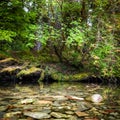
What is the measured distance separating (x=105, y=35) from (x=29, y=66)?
407cm

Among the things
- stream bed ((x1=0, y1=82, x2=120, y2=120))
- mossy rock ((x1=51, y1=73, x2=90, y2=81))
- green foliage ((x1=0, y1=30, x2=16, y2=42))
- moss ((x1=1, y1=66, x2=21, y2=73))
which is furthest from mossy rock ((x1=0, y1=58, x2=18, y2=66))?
stream bed ((x1=0, y1=82, x2=120, y2=120))

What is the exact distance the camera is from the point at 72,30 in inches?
544

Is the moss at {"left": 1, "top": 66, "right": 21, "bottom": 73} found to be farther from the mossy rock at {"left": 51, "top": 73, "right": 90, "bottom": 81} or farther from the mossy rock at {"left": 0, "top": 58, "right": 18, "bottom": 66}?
the mossy rock at {"left": 51, "top": 73, "right": 90, "bottom": 81}

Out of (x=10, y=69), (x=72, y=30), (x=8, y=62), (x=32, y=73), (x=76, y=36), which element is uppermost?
(x=72, y=30)

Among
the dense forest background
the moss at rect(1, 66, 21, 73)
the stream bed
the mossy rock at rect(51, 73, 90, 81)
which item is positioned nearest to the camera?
the stream bed

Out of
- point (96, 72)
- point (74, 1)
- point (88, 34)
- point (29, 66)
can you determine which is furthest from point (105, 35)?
point (29, 66)

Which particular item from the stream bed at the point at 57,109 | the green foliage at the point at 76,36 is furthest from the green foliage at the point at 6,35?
the stream bed at the point at 57,109

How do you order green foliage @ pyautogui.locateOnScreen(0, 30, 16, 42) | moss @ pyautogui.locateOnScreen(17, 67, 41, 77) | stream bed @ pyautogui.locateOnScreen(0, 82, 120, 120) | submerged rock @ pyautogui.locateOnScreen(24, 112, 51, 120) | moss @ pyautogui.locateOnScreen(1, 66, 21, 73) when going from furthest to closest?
moss @ pyautogui.locateOnScreen(17, 67, 41, 77), moss @ pyautogui.locateOnScreen(1, 66, 21, 73), green foliage @ pyautogui.locateOnScreen(0, 30, 16, 42), stream bed @ pyautogui.locateOnScreen(0, 82, 120, 120), submerged rock @ pyautogui.locateOnScreen(24, 112, 51, 120)

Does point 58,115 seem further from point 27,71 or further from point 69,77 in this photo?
point 69,77

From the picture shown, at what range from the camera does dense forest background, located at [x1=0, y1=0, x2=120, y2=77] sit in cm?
1329

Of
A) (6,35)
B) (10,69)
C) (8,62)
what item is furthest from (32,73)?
(6,35)

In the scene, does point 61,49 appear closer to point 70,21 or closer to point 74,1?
point 70,21

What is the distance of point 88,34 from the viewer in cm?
1390

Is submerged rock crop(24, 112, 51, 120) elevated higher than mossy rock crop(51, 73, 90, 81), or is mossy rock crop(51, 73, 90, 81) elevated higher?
mossy rock crop(51, 73, 90, 81)
